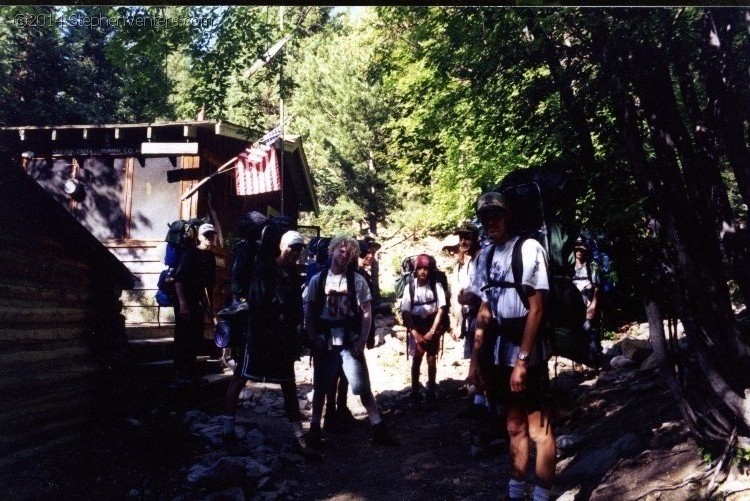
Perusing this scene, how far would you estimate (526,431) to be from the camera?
325cm

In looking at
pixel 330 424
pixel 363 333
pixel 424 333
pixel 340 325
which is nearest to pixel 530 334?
pixel 363 333

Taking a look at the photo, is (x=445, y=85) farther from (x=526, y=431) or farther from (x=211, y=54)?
(x=526, y=431)

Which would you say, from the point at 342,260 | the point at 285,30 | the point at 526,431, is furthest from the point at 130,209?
the point at 526,431

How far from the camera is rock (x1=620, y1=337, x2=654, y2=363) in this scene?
22.8ft

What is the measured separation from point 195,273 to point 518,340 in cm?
421

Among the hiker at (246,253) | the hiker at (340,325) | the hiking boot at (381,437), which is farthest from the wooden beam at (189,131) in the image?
the hiking boot at (381,437)

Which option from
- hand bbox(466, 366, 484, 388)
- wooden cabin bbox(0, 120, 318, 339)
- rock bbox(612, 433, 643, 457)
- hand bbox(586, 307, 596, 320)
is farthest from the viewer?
wooden cabin bbox(0, 120, 318, 339)

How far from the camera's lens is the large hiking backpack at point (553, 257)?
3.32 metres

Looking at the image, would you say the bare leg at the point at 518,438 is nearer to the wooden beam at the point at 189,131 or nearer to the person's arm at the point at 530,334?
the person's arm at the point at 530,334

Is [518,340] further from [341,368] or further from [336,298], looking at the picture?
[341,368]

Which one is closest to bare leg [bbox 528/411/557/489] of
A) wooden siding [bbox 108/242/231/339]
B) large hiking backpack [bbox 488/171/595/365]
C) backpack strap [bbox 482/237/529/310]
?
large hiking backpack [bbox 488/171/595/365]

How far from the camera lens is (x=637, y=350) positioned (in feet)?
23.0

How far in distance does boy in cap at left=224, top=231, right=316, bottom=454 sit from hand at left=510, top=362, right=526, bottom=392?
275 cm

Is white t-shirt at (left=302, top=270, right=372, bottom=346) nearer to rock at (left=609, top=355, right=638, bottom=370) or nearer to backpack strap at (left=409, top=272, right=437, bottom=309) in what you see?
backpack strap at (left=409, top=272, right=437, bottom=309)
